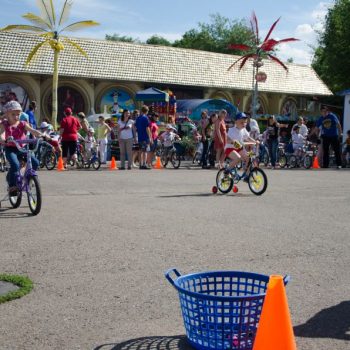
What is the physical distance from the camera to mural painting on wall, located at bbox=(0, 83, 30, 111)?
32.7 metres

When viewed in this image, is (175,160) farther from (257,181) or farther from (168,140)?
(257,181)

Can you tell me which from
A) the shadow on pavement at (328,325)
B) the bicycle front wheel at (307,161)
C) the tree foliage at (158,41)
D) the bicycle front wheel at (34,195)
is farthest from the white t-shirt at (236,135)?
the tree foliage at (158,41)

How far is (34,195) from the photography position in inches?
363

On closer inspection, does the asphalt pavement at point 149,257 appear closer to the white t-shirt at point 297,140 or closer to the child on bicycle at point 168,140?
the child on bicycle at point 168,140

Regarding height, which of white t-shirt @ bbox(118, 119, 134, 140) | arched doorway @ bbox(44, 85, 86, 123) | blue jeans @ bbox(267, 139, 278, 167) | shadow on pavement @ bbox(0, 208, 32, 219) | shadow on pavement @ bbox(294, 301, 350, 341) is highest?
arched doorway @ bbox(44, 85, 86, 123)

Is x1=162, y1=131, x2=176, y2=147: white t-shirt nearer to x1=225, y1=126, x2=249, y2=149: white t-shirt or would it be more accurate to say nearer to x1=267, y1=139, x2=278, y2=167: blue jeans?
x1=267, y1=139, x2=278, y2=167: blue jeans

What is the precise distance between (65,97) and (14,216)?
26396 mm

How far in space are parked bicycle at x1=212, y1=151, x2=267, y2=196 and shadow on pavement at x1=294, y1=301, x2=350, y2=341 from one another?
782 centimetres

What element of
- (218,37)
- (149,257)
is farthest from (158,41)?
(149,257)

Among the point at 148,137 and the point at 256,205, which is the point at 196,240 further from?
the point at 148,137

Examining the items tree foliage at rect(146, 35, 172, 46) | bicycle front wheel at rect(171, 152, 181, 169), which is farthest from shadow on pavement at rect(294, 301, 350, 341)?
tree foliage at rect(146, 35, 172, 46)

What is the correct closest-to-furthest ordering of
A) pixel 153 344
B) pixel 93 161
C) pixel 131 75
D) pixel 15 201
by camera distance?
pixel 153 344
pixel 15 201
pixel 93 161
pixel 131 75

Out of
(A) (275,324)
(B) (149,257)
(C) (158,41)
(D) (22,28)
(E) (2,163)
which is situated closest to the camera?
(A) (275,324)

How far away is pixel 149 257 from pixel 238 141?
6.49 m
